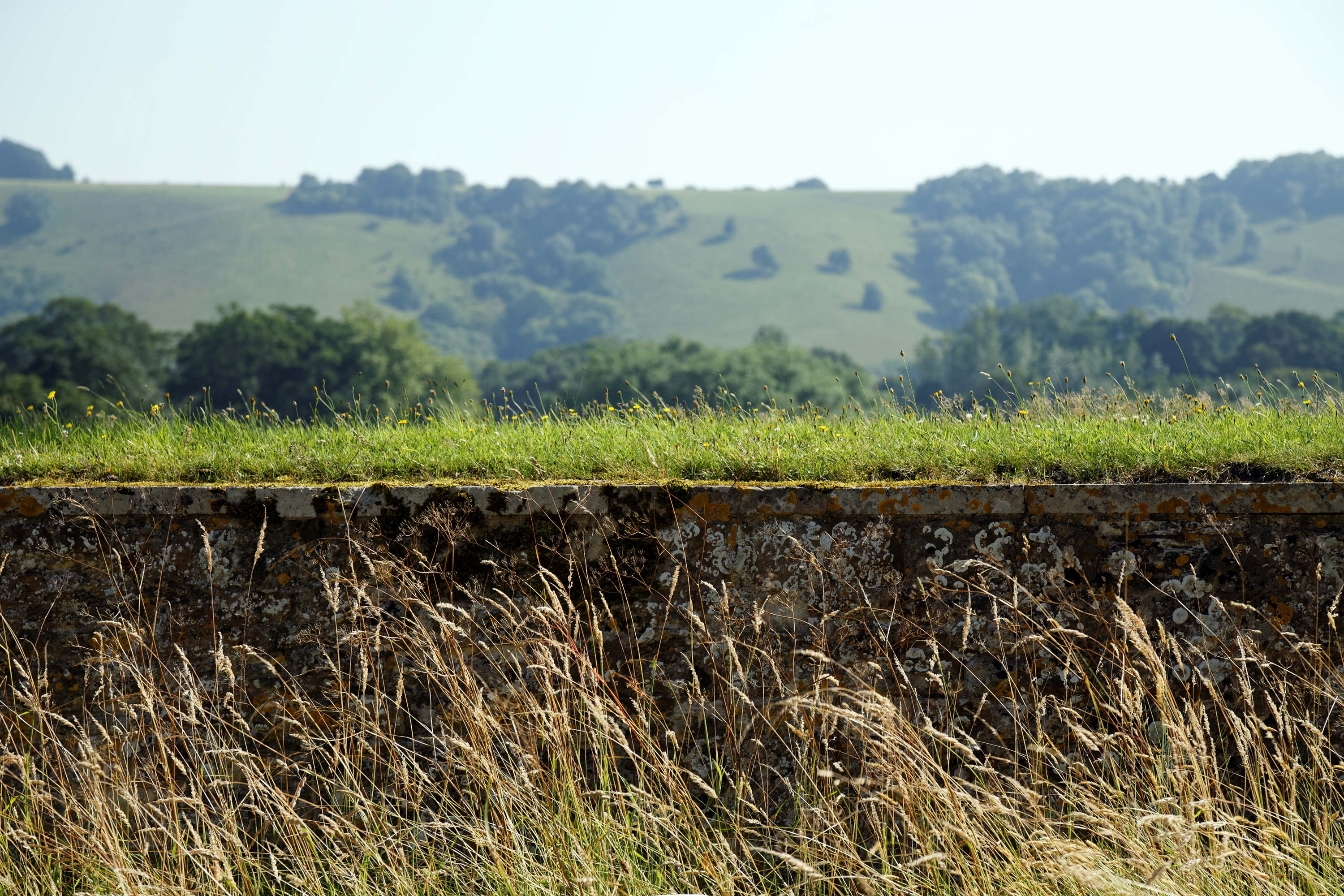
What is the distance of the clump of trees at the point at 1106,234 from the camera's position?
130875mm

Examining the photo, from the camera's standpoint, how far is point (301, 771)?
12.5 ft

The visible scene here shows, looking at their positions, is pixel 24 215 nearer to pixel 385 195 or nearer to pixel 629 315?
pixel 385 195

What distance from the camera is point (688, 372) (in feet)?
188

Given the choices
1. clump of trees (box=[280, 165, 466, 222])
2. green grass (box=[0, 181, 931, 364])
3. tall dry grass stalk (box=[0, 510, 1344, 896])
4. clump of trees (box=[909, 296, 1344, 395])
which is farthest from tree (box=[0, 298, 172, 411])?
clump of trees (box=[280, 165, 466, 222])

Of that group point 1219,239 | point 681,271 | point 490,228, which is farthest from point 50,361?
point 1219,239

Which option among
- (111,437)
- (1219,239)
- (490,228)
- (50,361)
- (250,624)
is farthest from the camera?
(490,228)

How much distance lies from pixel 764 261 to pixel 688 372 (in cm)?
9294

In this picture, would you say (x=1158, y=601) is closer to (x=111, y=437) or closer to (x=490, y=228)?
(x=111, y=437)

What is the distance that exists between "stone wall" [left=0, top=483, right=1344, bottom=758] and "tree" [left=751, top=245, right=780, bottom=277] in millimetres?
141081

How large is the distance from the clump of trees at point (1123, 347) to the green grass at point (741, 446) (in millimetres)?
41184

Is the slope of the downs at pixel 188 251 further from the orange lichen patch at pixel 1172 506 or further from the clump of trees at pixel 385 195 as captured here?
the orange lichen patch at pixel 1172 506

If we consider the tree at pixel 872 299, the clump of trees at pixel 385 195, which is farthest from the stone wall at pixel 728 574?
the clump of trees at pixel 385 195

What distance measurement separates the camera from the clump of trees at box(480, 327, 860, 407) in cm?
5709

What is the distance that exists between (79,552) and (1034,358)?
86.2 m
